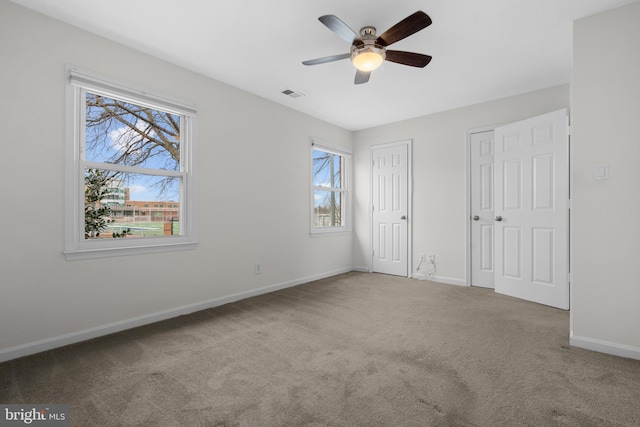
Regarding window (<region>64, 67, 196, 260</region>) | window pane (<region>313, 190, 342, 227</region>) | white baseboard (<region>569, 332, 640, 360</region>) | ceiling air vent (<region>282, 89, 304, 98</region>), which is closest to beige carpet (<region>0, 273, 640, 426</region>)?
white baseboard (<region>569, 332, 640, 360</region>)

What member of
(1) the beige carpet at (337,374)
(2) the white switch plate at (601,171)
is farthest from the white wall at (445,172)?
(2) the white switch plate at (601,171)

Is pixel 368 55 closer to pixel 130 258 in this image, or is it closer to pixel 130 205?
pixel 130 205

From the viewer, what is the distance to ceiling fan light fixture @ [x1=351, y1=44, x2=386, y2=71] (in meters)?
2.35

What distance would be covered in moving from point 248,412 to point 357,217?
13.7 feet

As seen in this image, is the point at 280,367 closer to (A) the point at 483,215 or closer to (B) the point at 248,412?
(B) the point at 248,412

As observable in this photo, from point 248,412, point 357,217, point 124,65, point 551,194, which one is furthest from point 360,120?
point 248,412

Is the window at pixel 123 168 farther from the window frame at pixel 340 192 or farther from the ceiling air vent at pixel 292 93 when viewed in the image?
the window frame at pixel 340 192

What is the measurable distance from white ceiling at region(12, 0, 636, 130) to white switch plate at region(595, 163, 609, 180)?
1192 mm

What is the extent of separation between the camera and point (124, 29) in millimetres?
2508

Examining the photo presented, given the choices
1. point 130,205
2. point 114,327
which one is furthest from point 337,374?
point 130,205

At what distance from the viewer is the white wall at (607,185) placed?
2.18m

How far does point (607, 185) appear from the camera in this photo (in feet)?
7.41

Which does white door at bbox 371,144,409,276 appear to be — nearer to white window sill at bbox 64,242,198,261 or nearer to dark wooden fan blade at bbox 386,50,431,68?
dark wooden fan blade at bbox 386,50,431,68

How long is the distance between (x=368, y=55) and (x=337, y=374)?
7.79 ft
